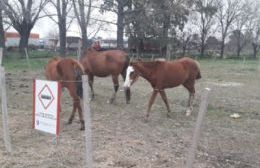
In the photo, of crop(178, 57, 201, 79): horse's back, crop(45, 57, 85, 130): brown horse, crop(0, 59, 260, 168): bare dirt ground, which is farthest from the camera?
crop(178, 57, 201, 79): horse's back

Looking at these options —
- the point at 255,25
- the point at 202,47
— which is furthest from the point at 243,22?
the point at 202,47

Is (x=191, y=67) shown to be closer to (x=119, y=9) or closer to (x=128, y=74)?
(x=128, y=74)

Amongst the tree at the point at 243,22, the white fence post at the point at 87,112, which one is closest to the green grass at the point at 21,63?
the white fence post at the point at 87,112

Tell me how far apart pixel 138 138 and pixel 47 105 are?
7.46 feet

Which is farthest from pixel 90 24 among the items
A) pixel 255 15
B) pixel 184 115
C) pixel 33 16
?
pixel 255 15

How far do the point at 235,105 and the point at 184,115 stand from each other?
7.97ft

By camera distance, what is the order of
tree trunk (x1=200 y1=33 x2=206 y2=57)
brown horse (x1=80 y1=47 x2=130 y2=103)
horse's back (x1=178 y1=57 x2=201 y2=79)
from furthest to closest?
1. tree trunk (x1=200 y1=33 x2=206 y2=57)
2. brown horse (x1=80 y1=47 x2=130 y2=103)
3. horse's back (x1=178 y1=57 x2=201 y2=79)

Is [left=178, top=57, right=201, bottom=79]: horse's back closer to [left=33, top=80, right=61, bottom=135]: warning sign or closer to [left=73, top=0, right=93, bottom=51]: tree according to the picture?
[left=33, top=80, right=61, bottom=135]: warning sign

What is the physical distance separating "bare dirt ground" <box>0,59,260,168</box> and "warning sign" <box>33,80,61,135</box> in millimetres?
534

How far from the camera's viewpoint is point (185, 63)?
11.3 m

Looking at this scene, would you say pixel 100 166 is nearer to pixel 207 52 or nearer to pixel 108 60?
pixel 108 60

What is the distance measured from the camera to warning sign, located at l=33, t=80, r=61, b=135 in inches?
255

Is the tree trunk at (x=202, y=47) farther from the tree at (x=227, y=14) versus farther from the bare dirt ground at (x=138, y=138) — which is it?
the bare dirt ground at (x=138, y=138)

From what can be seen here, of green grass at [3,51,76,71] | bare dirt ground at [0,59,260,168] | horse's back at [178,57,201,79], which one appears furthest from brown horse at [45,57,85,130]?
green grass at [3,51,76,71]
